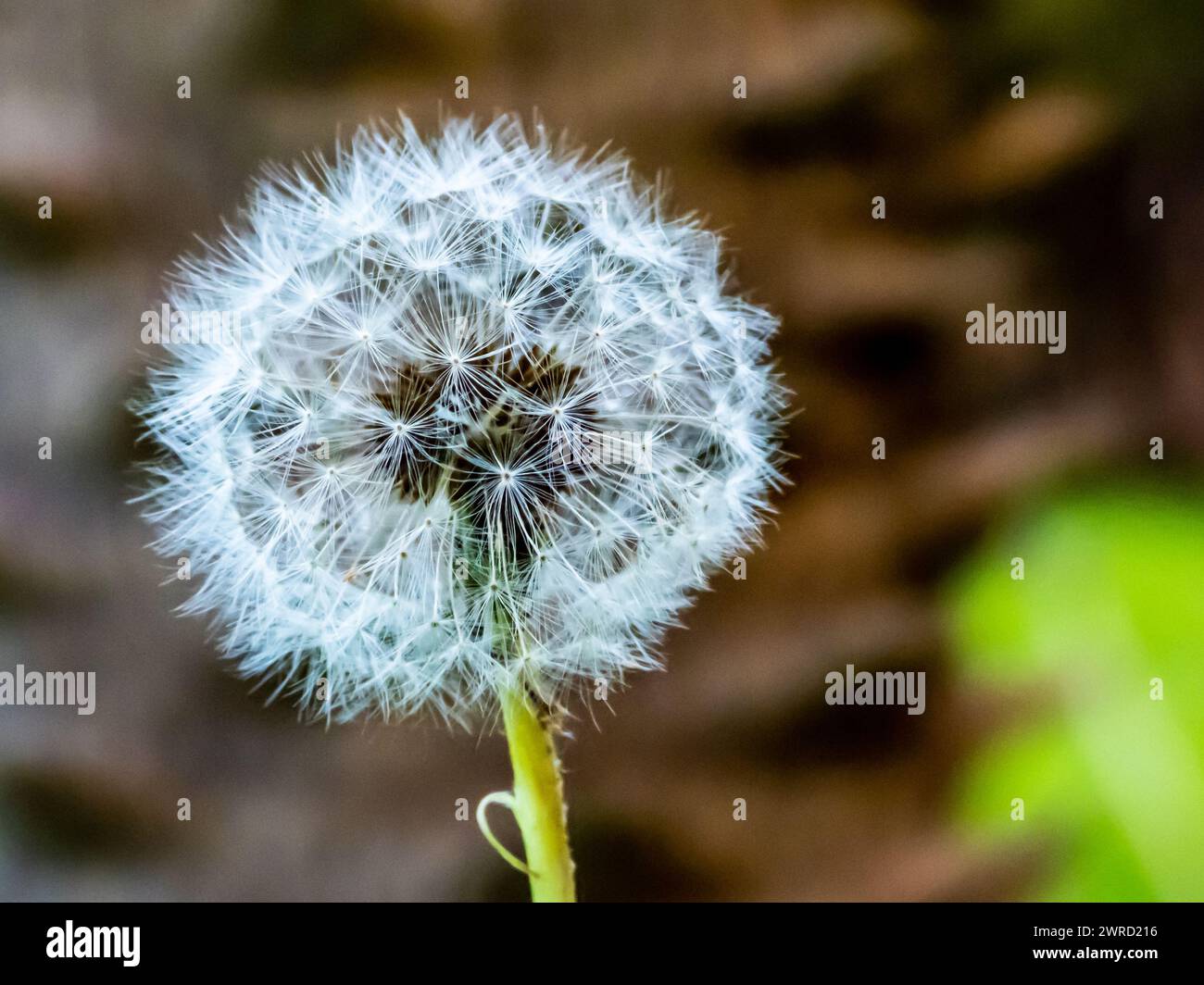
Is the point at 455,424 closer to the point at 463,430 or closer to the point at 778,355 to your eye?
the point at 463,430

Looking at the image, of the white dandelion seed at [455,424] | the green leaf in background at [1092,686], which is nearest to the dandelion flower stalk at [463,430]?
the white dandelion seed at [455,424]

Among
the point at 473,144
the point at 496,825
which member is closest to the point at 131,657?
the point at 496,825

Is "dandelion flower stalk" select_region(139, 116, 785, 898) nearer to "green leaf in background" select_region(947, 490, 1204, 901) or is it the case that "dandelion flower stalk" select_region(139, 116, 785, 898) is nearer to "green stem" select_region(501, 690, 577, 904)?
"green stem" select_region(501, 690, 577, 904)

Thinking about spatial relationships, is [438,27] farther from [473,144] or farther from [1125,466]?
[1125,466]

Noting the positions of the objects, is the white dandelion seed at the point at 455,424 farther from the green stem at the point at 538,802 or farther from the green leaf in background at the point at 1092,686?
the green leaf in background at the point at 1092,686

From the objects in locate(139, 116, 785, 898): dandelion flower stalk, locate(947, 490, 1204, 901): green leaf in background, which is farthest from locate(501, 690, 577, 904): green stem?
locate(947, 490, 1204, 901): green leaf in background
